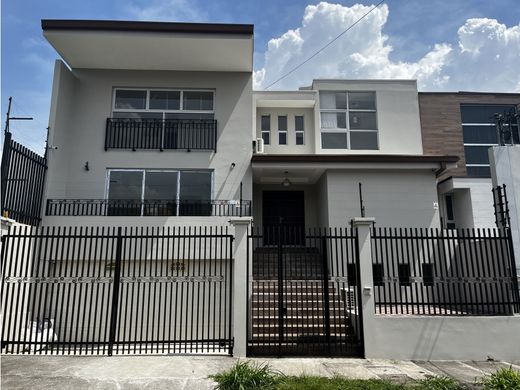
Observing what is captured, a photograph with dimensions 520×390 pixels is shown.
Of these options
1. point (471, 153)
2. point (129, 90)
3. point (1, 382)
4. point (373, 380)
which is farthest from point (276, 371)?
point (471, 153)

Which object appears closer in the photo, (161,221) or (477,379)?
(477,379)

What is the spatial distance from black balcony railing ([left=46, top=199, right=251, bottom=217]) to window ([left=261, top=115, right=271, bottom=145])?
356 cm

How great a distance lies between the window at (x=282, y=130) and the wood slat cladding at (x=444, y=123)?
217 inches

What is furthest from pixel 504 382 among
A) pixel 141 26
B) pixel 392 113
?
pixel 141 26

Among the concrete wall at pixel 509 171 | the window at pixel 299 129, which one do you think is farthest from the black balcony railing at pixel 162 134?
the concrete wall at pixel 509 171

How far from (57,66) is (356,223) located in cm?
1010

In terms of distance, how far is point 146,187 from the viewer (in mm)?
11719

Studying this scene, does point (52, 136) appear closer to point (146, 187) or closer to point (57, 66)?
point (57, 66)

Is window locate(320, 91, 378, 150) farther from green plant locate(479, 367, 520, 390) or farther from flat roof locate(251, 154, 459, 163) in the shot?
green plant locate(479, 367, 520, 390)

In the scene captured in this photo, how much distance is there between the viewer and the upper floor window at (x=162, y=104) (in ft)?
40.5

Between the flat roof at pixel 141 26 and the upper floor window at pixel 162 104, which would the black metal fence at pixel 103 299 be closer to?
the upper floor window at pixel 162 104

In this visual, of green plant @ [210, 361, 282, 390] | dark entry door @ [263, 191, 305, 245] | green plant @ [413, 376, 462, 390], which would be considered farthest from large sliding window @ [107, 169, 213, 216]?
green plant @ [413, 376, 462, 390]

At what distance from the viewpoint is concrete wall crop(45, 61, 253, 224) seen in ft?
37.7

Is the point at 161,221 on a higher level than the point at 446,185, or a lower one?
lower
